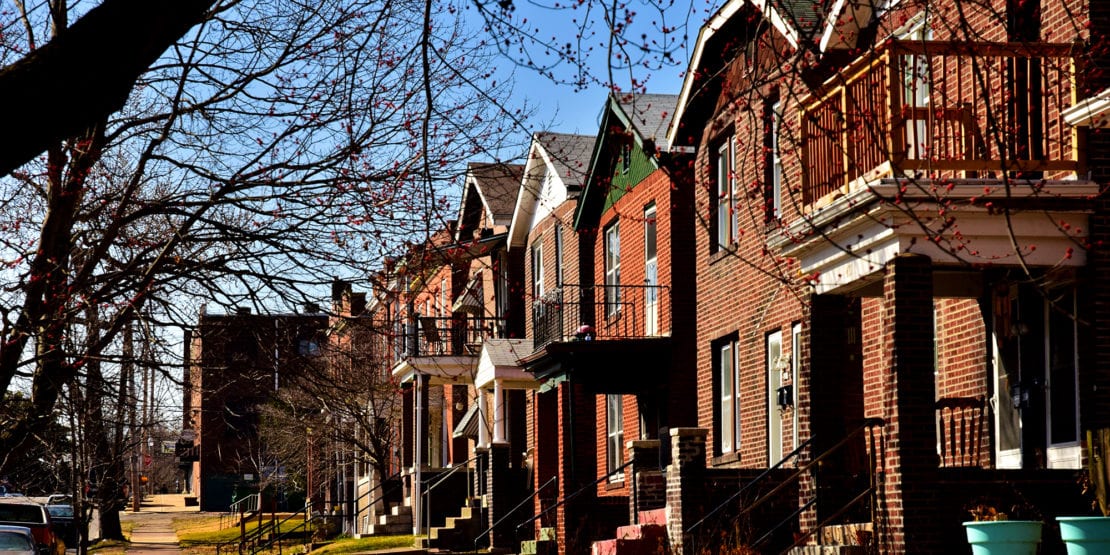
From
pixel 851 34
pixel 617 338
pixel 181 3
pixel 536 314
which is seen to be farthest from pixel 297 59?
pixel 536 314

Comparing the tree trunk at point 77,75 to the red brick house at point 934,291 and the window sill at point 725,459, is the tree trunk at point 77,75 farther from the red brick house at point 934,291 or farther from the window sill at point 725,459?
the window sill at point 725,459

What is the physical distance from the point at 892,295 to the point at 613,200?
13.7 meters

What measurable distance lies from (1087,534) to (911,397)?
2.81 meters

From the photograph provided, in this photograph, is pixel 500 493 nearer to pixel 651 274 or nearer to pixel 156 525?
pixel 651 274

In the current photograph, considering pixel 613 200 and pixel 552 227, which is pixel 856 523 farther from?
pixel 552 227

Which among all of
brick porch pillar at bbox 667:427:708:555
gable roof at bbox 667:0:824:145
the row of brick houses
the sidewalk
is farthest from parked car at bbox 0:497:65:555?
brick porch pillar at bbox 667:427:708:555

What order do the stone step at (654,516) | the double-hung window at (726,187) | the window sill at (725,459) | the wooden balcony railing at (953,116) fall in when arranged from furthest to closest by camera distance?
1. the double-hung window at (726,187)
2. the window sill at (725,459)
3. the stone step at (654,516)
4. the wooden balcony railing at (953,116)

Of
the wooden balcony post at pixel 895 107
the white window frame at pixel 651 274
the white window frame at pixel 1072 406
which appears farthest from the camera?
the white window frame at pixel 651 274

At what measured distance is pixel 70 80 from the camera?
15.2 ft

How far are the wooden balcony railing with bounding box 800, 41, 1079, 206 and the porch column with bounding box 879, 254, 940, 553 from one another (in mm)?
1096

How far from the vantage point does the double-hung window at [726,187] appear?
22812mm

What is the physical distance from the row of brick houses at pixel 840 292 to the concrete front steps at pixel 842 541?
5 centimetres

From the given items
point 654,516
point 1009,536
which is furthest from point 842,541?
point 654,516

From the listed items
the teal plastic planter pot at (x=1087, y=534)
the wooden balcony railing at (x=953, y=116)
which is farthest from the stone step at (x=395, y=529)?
the teal plastic planter pot at (x=1087, y=534)
